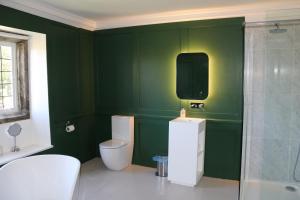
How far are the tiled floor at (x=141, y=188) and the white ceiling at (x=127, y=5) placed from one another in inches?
86.1

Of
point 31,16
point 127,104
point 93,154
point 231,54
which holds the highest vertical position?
point 31,16

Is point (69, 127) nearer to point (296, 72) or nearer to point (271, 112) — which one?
point (271, 112)

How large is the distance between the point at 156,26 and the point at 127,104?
1254 mm

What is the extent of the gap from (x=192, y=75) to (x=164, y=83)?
421 mm

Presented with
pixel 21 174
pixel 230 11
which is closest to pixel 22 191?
pixel 21 174

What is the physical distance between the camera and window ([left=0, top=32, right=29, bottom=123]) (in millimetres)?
3203

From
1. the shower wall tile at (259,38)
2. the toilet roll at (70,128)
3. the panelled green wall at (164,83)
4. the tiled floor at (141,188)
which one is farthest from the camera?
the toilet roll at (70,128)

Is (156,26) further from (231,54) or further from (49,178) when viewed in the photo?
(49,178)

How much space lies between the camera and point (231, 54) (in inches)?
134

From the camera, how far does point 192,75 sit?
144 inches

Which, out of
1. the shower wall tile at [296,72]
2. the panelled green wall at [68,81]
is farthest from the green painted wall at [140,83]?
the shower wall tile at [296,72]

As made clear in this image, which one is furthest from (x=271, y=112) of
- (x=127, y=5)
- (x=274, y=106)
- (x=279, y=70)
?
(x=127, y=5)

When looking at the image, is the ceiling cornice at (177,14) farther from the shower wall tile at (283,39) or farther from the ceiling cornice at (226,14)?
the shower wall tile at (283,39)

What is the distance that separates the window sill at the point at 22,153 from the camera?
9.39 feet
